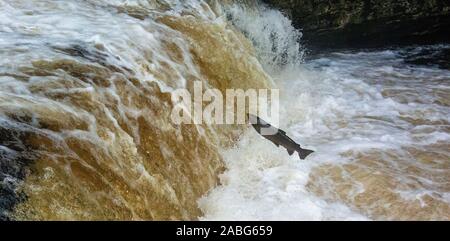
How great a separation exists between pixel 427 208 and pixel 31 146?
11.8ft

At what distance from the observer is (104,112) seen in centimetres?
409

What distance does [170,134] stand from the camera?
4.73 meters

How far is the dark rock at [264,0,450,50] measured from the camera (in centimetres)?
1166

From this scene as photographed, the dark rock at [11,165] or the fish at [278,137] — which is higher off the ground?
the dark rock at [11,165]

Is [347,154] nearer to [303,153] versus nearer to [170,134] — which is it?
[303,153]

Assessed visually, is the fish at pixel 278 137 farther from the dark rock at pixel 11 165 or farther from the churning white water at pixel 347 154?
the dark rock at pixel 11 165

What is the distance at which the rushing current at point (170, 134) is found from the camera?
3.45 meters

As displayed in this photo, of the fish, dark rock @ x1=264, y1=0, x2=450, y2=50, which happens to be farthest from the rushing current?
dark rock @ x1=264, y1=0, x2=450, y2=50

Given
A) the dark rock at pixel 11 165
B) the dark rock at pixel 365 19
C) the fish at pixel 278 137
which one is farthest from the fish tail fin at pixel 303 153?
the dark rock at pixel 365 19

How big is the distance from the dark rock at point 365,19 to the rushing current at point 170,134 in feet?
13.9

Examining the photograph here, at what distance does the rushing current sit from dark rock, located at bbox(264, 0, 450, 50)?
4.22 meters

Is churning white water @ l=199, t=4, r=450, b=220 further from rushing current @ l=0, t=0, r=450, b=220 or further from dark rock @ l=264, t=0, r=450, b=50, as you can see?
dark rock @ l=264, t=0, r=450, b=50
